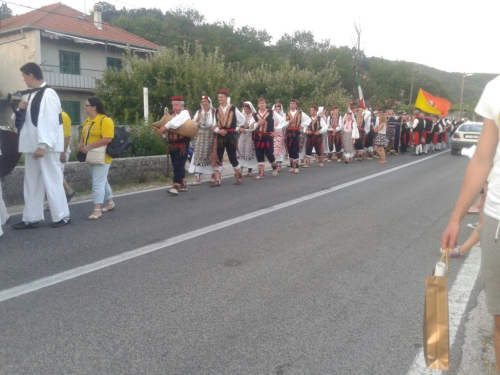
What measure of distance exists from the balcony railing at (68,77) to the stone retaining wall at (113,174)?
23.0 meters

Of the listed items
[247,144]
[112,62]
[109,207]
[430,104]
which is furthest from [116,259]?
[112,62]

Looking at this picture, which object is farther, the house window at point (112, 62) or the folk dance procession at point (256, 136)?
the house window at point (112, 62)

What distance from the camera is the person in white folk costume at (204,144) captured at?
11414 millimetres

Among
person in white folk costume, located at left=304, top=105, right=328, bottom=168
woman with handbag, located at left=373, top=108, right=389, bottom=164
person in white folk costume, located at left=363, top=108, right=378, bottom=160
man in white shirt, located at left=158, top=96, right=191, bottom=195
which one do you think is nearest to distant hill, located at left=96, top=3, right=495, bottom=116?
person in white folk costume, located at left=363, top=108, right=378, bottom=160

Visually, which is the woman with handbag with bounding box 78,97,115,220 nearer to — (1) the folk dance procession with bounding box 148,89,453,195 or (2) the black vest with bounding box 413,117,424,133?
(1) the folk dance procession with bounding box 148,89,453,195

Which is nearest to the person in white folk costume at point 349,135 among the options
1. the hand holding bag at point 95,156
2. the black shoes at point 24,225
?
the hand holding bag at point 95,156

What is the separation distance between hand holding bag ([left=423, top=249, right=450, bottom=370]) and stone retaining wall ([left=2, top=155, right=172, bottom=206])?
7.63 m

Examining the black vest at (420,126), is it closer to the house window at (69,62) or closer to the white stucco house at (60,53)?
the white stucco house at (60,53)

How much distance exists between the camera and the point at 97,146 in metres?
7.75

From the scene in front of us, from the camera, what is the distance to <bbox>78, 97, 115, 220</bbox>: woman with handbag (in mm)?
7773

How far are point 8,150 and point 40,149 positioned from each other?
0.59 metres

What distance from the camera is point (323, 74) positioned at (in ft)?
113

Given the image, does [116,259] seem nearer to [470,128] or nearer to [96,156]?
[96,156]

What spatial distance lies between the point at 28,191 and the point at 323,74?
29.2 metres
